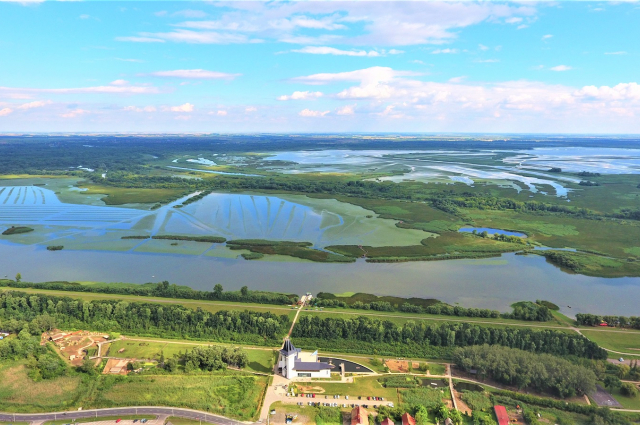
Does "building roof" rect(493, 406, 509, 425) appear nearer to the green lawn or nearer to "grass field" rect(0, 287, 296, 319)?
the green lawn

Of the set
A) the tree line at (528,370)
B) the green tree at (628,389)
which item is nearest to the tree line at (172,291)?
the tree line at (528,370)

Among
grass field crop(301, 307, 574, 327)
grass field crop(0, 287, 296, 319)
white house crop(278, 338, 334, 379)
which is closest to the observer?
white house crop(278, 338, 334, 379)

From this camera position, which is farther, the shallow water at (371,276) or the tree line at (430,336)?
the shallow water at (371,276)

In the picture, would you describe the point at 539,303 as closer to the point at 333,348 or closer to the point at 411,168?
the point at 333,348

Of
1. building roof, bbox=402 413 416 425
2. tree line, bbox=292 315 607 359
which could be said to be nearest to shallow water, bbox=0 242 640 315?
tree line, bbox=292 315 607 359

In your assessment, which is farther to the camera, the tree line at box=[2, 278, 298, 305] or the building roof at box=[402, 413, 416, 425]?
the tree line at box=[2, 278, 298, 305]

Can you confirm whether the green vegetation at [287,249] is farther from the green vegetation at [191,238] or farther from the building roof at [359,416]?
the building roof at [359,416]
